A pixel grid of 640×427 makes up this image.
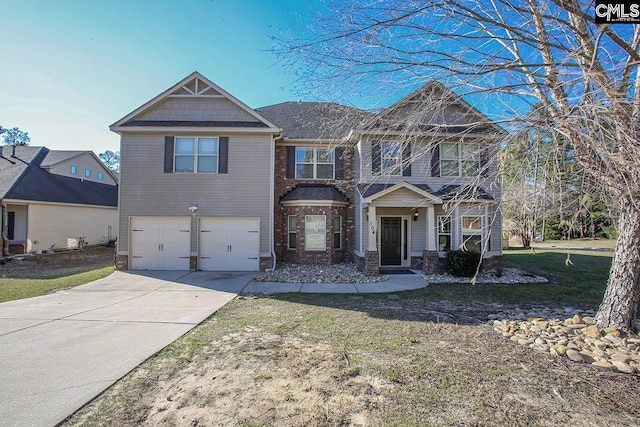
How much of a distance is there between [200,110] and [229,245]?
548 centimetres

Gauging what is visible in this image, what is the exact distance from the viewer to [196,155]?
38.0ft

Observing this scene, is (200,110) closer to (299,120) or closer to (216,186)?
(216,186)

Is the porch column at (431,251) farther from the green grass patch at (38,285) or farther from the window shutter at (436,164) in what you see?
the green grass patch at (38,285)

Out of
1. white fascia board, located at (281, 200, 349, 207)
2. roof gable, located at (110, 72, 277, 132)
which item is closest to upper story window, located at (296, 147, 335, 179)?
white fascia board, located at (281, 200, 349, 207)

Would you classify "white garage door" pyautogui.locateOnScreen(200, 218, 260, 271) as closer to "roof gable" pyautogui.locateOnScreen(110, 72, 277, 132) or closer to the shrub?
"roof gable" pyautogui.locateOnScreen(110, 72, 277, 132)

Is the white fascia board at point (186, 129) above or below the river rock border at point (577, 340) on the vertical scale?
above

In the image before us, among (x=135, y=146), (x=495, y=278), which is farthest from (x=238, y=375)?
(x=135, y=146)

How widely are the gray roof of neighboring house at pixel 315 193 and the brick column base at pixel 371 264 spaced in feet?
9.19

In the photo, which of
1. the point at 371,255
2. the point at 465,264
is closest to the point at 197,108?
the point at 371,255

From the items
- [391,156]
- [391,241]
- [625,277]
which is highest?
[391,156]

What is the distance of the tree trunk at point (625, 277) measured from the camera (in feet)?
15.3

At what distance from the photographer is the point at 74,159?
2142cm

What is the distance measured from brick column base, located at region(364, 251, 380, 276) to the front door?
6.15 ft

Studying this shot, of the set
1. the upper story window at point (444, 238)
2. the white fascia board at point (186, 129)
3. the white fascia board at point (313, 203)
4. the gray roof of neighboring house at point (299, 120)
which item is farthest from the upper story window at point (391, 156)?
the white fascia board at point (186, 129)
